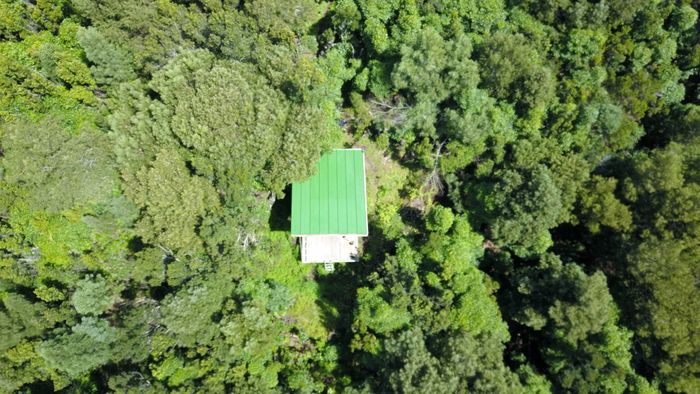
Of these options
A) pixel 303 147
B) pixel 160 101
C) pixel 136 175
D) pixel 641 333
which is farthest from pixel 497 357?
pixel 160 101

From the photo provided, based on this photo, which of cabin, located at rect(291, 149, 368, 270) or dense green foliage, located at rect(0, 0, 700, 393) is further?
cabin, located at rect(291, 149, 368, 270)

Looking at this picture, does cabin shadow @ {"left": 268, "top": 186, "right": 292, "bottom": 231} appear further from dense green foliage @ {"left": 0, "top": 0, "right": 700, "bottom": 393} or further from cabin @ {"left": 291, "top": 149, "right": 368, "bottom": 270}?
cabin @ {"left": 291, "top": 149, "right": 368, "bottom": 270}

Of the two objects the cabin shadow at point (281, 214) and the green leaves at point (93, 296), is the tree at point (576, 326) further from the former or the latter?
the green leaves at point (93, 296)

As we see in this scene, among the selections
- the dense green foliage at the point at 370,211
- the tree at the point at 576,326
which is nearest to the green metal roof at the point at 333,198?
the dense green foliage at the point at 370,211

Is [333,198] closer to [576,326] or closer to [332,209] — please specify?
[332,209]

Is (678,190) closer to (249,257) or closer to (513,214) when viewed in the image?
(513,214)

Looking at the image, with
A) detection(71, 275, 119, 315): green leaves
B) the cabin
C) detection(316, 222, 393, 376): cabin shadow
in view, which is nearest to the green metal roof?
the cabin

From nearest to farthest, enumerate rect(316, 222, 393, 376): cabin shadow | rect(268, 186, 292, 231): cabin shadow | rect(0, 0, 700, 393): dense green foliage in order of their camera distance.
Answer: rect(0, 0, 700, 393): dense green foliage, rect(316, 222, 393, 376): cabin shadow, rect(268, 186, 292, 231): cabin shadow
